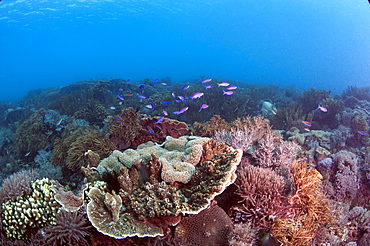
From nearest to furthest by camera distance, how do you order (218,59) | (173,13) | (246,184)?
(246,184), (173,13), (218,59)

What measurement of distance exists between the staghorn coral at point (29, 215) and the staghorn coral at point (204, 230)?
2.12 metres

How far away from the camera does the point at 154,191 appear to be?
292 cm

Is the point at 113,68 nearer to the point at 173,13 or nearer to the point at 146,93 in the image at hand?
the point at 173,13

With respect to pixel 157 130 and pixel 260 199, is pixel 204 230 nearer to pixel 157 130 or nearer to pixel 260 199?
pixel 260 199

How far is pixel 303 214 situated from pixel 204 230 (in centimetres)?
190

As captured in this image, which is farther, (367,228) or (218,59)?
(218,59)

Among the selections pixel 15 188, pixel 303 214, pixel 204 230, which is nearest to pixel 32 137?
pixel 15 188

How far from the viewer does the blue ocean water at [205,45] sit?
80688 millimetres

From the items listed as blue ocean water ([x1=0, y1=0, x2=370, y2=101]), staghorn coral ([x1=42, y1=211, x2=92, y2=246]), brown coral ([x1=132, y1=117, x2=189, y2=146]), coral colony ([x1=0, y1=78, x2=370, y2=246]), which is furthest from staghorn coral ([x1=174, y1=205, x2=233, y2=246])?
blue ocean water ([x1=0, y1=0, x2=370, y2=101])

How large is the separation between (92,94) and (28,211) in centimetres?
1604

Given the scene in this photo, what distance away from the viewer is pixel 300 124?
32.4 feet

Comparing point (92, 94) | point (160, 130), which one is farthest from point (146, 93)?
point (160, 130)

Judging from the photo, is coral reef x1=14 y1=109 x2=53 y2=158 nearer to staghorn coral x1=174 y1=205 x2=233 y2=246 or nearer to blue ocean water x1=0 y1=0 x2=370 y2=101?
staghorn coral x1=174 y1=205 x2=233 y2=246

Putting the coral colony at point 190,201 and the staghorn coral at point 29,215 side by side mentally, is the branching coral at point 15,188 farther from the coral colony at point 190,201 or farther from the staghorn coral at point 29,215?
the staghorn coral at point 29,215
